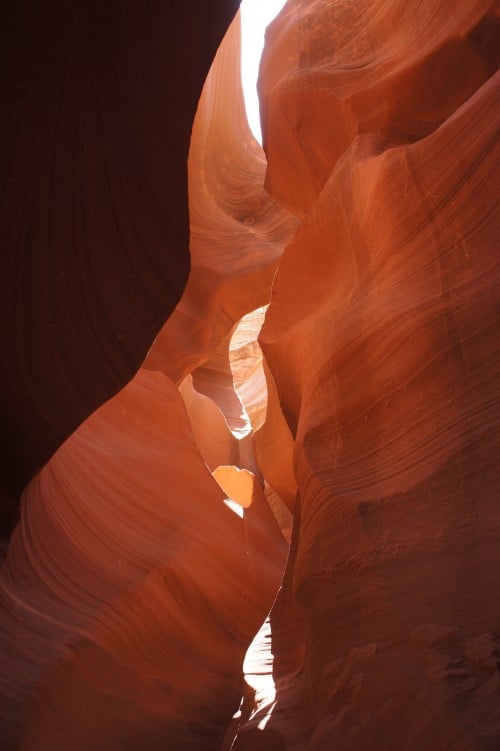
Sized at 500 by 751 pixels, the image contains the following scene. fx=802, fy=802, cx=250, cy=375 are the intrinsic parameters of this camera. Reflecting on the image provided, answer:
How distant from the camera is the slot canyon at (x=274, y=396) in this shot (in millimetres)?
2951

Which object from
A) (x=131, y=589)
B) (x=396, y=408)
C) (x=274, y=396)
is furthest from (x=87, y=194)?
(x=274, y=396)

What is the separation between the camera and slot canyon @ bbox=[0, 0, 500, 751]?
2951 millimetres

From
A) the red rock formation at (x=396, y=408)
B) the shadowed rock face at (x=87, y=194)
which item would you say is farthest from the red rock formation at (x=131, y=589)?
the shadowed rock face at (x=87, y=194)

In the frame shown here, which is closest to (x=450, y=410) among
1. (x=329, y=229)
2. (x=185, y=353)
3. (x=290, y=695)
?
(x=290, y=695)

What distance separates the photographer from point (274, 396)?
7840mm

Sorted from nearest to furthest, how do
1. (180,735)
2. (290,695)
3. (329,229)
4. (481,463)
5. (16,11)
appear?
(16,11) → (481,463) → (290,695) → (180,735) → (329,229)

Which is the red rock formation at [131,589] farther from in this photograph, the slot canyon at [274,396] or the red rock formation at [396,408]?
the red rock formation at [396,408]

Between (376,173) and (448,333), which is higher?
(376,173)

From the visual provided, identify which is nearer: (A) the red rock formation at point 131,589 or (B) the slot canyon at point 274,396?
(B) the slot canyon at point 274,396

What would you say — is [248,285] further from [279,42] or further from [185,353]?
[279,42]

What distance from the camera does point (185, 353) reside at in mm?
10117

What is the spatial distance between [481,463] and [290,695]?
5.32 feet

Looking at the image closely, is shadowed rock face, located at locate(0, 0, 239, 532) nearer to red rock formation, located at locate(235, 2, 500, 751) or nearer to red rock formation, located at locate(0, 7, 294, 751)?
red rock formation, located at locate(235, 2, 500, 751)

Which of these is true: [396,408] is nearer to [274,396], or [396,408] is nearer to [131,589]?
[131,589]
